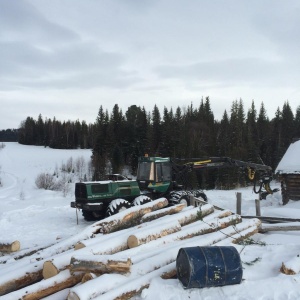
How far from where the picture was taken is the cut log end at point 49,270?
23.2ft

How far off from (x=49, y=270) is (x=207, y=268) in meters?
3.04

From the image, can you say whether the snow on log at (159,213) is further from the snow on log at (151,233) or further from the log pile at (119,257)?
the snow on log at (151,233)

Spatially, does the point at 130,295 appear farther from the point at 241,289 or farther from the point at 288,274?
the point at 288,274

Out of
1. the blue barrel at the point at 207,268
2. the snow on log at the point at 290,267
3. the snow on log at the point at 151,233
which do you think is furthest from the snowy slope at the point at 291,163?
the blue barrel at the point at 207,268

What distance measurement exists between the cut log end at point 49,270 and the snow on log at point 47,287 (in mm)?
233

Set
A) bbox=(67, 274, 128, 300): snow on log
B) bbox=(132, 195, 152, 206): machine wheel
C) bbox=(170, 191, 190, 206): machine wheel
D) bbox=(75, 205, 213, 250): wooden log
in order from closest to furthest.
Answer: bbox=(67, 274, 128, 300): snow on log, bbox=(75, 205, 213, 250): wooden log, bbox=(132, 195, 152, 206): machine wheel, bbox=(170, 191, 190, 206): machine wheel

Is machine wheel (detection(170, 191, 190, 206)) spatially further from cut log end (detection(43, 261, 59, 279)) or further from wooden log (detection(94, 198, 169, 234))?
cut log end (detection(43, 261, 59, 279))

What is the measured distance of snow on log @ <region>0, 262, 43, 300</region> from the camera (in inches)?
275

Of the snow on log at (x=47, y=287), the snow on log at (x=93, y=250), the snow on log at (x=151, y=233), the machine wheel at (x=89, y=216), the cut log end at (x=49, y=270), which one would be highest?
the snow on log at (x=151, y=233)

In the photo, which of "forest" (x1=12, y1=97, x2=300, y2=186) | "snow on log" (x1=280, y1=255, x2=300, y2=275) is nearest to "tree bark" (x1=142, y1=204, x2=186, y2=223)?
"snow on log" (x1=280, y1=255, x2=300, y2=275)

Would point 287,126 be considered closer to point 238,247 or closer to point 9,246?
point 238,247

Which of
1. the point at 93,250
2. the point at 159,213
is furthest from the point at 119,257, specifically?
the point at 159,213

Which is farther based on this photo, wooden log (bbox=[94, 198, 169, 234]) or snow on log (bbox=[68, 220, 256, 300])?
wooden log (bbox=[94, 198, 169, 234])

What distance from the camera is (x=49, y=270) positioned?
23.4 ft
